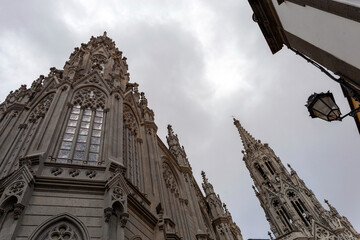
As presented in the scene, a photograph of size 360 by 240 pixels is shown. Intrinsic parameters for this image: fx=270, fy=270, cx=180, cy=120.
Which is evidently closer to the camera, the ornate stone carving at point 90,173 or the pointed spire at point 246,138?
the ornate stone carving at point 90,173

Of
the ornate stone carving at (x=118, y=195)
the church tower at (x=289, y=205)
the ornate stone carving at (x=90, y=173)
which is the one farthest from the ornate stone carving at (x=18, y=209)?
the church tower at (x=289, y=205)

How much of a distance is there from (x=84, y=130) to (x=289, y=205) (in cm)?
3697

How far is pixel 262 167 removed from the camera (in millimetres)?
50312

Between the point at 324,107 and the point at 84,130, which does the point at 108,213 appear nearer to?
the point at 84,130

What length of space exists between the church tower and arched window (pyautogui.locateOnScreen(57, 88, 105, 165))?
33397 millimetres

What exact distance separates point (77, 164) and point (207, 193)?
19649 millimetres

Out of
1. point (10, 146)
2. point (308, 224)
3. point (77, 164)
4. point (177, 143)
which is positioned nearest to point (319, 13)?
point (77, 164)

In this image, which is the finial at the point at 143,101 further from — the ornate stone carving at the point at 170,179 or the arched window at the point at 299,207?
the arched window at the point at 299,207

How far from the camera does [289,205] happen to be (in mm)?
40844

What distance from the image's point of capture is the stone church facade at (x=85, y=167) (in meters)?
8.34

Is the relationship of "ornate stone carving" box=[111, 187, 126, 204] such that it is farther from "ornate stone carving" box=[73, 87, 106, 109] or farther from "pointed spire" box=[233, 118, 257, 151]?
"pointed spire" box=[233, 118, 257, 151]

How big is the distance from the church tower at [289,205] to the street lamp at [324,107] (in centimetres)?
3563

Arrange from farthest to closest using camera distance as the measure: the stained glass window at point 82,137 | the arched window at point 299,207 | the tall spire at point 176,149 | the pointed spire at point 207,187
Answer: the arched window at point 299,207 < the pointed spire at point 207,187 < the tall spire at point 176,149 < the stained glass window at point 82,137

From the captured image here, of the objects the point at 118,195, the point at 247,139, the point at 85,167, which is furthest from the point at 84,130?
the point at 247,139
